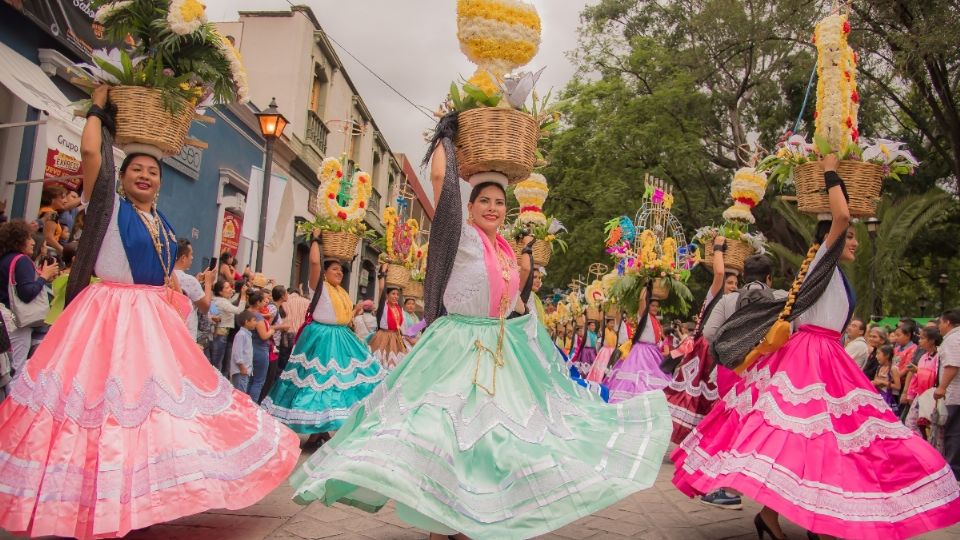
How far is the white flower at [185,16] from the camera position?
4.65 meters

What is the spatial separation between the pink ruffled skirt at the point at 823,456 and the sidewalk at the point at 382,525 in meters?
0.60

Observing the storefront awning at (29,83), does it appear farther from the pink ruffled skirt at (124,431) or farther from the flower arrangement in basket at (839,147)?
the flower arrangement in basket at (839,147)

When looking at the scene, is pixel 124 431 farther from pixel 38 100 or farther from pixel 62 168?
pixel 62 168

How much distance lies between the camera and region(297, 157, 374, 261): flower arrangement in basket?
8.49 metres

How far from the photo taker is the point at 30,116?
9.88 metres

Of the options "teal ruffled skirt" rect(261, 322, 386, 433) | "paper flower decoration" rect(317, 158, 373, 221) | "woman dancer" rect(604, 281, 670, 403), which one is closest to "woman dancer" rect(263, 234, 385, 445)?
"teal ruffled skirt" rect(261, 322, 386, 433)

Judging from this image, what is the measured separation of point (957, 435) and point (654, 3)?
67.6 feet


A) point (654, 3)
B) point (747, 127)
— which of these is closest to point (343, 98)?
point (654, 3)

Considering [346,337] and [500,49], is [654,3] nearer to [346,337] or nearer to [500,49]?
[346,337]

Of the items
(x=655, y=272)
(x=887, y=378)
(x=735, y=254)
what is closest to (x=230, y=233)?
(x=655, y=272)

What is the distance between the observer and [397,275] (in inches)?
471

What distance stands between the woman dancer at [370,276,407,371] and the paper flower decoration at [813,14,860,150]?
676 cm

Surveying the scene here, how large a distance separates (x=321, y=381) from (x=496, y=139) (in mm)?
4357

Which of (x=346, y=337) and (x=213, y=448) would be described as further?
(x=346, y=337)
